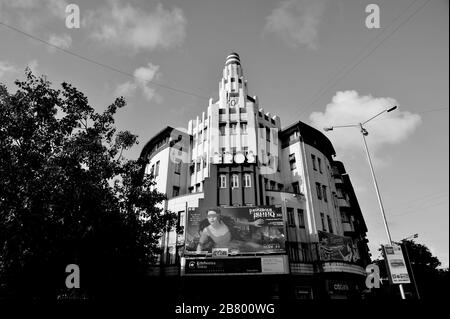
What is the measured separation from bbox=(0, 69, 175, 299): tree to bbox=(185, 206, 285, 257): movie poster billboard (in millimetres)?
10489

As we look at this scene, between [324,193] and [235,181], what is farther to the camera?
[324,193]

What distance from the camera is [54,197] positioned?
40.7 ft

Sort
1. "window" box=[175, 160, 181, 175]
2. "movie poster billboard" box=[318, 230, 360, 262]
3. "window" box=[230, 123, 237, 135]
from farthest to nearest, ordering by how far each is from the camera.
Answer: "window" box=[175, 160, 181, 175]
"window" box=[230, 123, 237, 135]
"movie poster billboard" box=[318, 230, 360, 262]

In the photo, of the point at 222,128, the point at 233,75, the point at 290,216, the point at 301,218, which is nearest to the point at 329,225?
the point at 301,218

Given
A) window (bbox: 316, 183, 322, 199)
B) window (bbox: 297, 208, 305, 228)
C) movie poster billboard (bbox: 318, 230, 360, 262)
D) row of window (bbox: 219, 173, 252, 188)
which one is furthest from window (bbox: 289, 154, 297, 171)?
movie poster billboard (bbox: 318, 230, 360, 262)

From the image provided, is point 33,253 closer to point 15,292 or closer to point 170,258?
point 15,292

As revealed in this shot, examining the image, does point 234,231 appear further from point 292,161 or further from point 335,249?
point 292,161

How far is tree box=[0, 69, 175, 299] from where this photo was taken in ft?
38.8

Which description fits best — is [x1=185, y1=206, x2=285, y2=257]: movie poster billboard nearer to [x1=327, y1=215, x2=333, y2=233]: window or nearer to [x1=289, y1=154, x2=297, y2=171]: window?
[x1=327, y1=215, x2=333, y2=233]: window

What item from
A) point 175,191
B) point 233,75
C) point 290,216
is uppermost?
point 233,75

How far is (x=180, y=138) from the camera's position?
3794 centimetres

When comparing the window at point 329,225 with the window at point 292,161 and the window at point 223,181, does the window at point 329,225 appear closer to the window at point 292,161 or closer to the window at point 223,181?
the window at point 292,161

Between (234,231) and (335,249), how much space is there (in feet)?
34.6
